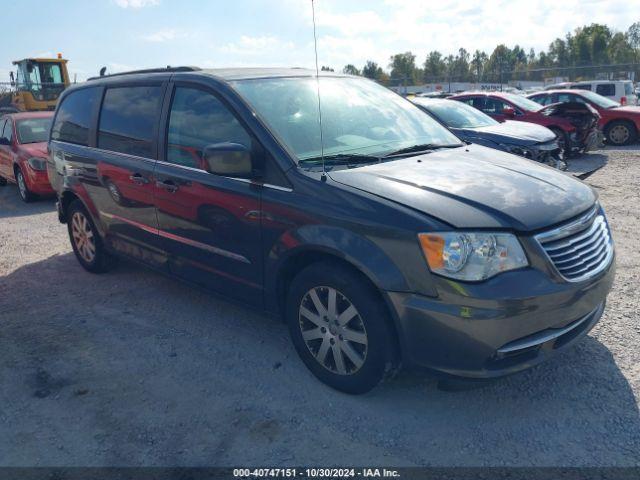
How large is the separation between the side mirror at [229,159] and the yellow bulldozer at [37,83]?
20.5 metres

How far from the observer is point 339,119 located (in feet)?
12.4

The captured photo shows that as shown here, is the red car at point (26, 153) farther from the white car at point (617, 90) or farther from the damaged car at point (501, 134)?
the white car at point (617, 90)

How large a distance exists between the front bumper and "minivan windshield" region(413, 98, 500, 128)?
690 centimetres

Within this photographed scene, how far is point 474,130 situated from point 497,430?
686 centimetres

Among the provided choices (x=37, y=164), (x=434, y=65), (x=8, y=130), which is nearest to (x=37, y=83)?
(x=8, y=130)

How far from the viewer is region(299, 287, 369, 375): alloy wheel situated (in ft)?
10.0

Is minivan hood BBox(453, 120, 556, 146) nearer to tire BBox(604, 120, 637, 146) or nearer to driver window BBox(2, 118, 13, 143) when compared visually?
tire BBox(604, 120, 637, 146)

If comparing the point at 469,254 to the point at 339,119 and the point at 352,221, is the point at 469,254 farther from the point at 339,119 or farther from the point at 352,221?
the point at 339,119

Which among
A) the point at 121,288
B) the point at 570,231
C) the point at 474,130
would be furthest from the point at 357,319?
the point at 474,130

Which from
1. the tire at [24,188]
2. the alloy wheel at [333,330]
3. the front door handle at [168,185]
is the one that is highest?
the front door handle at [168,185]

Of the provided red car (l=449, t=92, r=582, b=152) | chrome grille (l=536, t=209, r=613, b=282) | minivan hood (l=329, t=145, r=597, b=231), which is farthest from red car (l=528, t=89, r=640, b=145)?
chrome grille (l=536, t=209, r=613, b=282)

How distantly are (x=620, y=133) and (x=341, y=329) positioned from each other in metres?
14.3

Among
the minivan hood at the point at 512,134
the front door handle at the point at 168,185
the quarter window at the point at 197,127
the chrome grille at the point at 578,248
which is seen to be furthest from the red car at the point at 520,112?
the front door handle at the point at 168,185

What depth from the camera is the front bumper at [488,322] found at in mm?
2631
